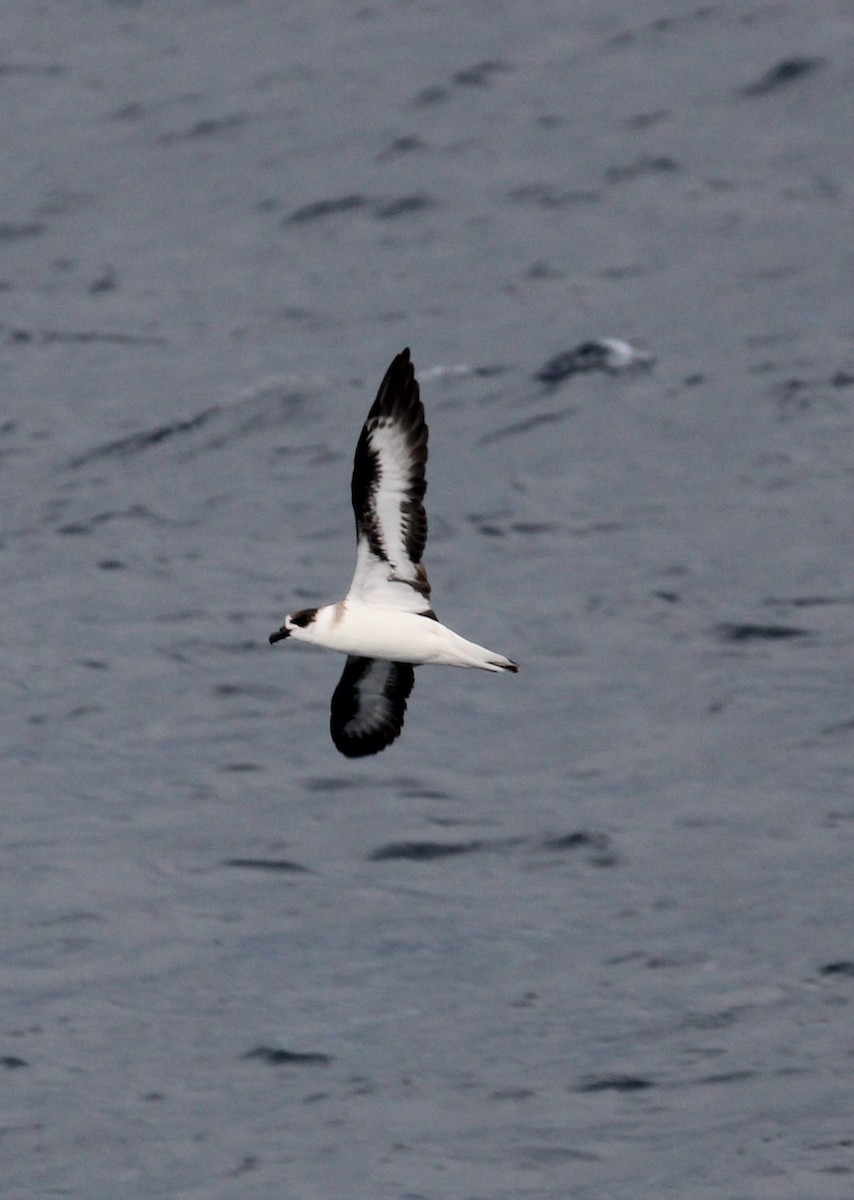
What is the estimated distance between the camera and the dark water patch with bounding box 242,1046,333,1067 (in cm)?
2278

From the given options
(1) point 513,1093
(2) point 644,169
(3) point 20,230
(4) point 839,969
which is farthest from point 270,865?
(3) point 20,230

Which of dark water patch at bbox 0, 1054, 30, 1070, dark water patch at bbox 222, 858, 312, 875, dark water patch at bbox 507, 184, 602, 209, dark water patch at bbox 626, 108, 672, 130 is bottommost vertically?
dark water patch at bbox 0, 1054, 30, 1070

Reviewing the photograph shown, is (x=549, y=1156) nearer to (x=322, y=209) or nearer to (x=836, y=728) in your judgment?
(x=836, y=728)

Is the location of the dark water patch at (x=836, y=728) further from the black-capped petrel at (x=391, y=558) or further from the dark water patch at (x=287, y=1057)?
the black-capped petrel at (x=391, y=558)

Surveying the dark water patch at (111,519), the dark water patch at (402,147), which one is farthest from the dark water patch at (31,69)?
the dark water patch at (111,519)

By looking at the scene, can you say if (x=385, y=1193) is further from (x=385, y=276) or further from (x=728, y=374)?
(x=385, y=276)

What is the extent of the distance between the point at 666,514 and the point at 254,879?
8778mm

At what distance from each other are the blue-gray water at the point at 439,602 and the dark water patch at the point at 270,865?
5cm

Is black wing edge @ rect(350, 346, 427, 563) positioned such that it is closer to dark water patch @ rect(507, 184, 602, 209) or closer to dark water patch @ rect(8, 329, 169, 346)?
dark water patch @ rect(8, 329, 169, 346)

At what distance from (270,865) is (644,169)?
17.1 m

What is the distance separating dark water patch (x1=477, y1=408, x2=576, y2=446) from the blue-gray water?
0.05m

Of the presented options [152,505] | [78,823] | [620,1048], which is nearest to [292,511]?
[152,505]

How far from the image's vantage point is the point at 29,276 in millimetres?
38531

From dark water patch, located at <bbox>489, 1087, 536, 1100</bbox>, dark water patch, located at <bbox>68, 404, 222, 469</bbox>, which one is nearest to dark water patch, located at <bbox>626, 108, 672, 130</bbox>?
dark water patch, located at <bbox>68, 404, 222, 469</bbox>
